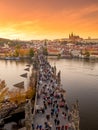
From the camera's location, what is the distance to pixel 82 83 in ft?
160

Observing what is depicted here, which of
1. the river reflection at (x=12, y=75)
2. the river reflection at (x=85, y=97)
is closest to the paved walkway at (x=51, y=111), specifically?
the river reflection at (x=85, y=97)

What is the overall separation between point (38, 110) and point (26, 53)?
3370 inches

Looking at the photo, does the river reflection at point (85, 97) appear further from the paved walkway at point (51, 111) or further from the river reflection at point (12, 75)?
the river reflection at point (12, 75)

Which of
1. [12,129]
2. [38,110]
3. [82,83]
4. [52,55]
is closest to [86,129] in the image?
A: [38,110]

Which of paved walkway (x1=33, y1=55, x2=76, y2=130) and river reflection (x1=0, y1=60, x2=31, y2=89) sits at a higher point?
paved walkway (x1=33, y1=55, x2=76, y2=130)

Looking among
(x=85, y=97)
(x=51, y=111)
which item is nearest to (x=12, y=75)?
(x=85, y=97)

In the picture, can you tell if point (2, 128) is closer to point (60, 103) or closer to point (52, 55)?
point (60, 103)

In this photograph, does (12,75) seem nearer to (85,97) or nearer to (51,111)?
(85,97)

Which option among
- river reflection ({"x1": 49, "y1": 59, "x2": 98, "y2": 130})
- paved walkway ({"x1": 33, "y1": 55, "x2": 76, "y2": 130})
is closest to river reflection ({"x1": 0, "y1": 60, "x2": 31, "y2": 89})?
river reflection ({"x1": 49, "y1": 59, "x2": 98, "y2": 130})

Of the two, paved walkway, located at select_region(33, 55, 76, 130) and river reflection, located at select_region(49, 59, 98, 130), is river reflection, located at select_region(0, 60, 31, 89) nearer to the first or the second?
river reflection, located at select_region(49, 59, 98, 130)

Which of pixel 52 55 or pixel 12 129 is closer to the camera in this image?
pixel 12 129

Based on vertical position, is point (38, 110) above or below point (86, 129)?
above

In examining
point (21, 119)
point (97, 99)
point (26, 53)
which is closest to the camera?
point (21, 119)

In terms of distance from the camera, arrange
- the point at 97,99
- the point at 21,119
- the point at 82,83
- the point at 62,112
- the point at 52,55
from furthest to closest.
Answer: the point at 52,55, the point at 82,83, the point at 97,99, the point at 21,119, the point at 62,112
